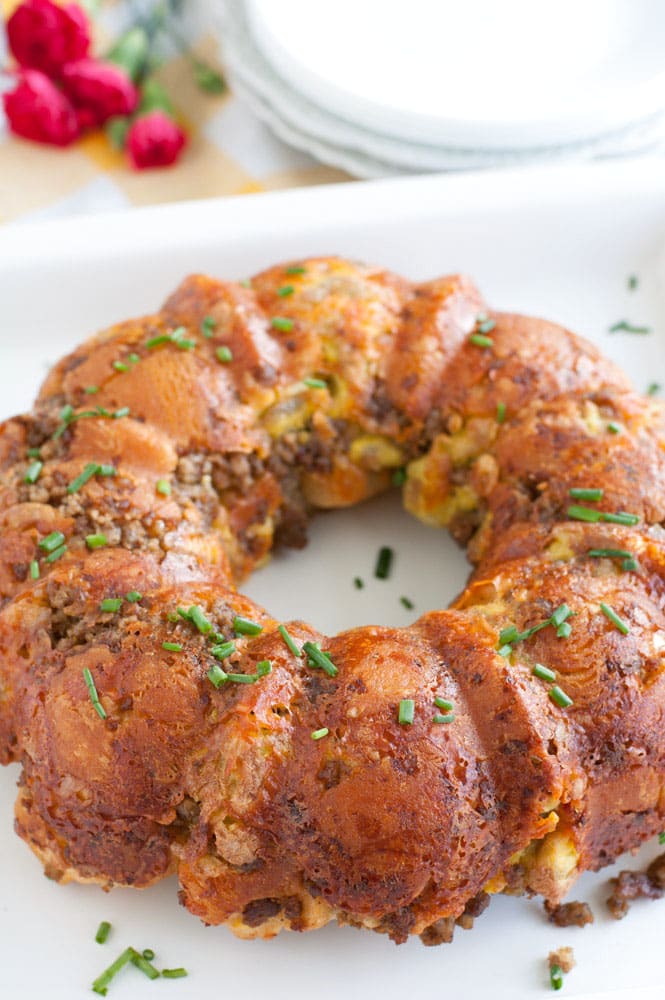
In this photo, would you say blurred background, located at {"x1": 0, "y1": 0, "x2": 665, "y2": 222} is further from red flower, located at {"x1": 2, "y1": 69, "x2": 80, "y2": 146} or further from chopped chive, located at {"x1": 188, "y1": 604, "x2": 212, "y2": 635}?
chopped chive, located at {"x1": 188, "y1": 604, "x2": 212, "y2": 635}

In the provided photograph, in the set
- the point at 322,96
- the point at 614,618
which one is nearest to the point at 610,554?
the point at 614,618

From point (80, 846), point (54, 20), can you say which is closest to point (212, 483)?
point (80, 846)

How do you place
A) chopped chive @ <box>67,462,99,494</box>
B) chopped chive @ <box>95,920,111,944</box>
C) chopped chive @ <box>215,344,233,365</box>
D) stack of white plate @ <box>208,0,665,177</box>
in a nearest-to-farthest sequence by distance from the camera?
1. chopped chive @ <box>95,920,111,944</box>
2. chopped chive @ <box>67,462,99,494</box>
3. chopped chive @ <box>215,344,233,365</box>
4. stack of white plate @ <box>208,0,665,177</box>

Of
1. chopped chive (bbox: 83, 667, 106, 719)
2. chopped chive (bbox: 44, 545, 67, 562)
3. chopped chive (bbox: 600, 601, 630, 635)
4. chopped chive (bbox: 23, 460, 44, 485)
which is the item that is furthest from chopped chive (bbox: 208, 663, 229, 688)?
chopped chive (bbox: 600, 601, 630, 635)

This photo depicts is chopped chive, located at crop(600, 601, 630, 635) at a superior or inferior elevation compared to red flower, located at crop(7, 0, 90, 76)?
inferior

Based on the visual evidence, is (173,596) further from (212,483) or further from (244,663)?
(212,483)

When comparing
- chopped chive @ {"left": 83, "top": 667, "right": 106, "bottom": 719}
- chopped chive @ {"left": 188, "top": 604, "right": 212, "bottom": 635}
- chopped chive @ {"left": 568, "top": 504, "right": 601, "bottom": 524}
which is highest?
chopped chive @ {"left": 568, "top": 504, "right": 601, "bottom": 524}
